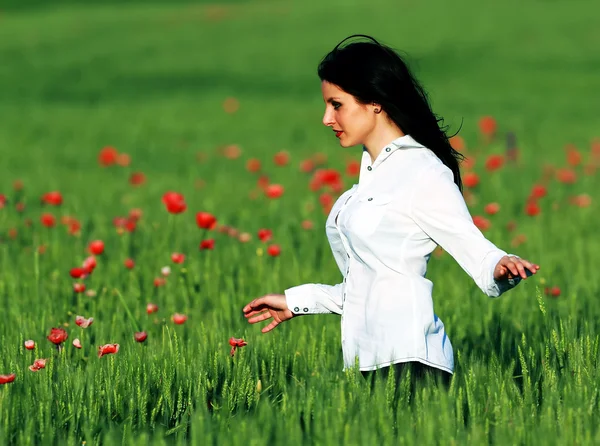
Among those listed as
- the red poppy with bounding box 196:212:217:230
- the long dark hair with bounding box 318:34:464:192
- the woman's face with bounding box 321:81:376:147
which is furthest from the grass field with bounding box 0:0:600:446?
the woman's face with bounding box 321:81:376:147

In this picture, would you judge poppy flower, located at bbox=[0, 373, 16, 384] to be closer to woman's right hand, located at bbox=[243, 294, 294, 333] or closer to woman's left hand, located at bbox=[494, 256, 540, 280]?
woman's right hand, located at bbox=[243, 294, 294, 333]

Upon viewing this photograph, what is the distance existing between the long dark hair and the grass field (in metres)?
0.68

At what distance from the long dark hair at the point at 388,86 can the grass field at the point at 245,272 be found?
677mm

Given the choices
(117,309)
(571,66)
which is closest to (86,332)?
(117,309)

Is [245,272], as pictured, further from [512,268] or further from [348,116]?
[512,268]

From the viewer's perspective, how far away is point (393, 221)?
3.63 meters

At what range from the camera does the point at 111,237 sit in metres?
8.61

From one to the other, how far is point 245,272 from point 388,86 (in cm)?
354

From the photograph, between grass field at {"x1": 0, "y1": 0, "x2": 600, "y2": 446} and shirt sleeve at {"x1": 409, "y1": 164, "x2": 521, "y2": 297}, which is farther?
grass field at {"x1": 0, "y1": 0, "x2": 600, "y2": 446}

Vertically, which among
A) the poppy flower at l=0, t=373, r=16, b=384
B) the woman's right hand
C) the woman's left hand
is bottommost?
the poppy flower at l=0, t=373, r=16, b=384

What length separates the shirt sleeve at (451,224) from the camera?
3.49 m

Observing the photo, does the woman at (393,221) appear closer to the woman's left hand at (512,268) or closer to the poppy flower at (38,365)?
the woman's left hand at (512,268)

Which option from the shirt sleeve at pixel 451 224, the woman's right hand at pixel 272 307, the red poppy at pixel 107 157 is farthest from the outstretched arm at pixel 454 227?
the red poppy at pixel 107 157

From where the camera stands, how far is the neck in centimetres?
382
